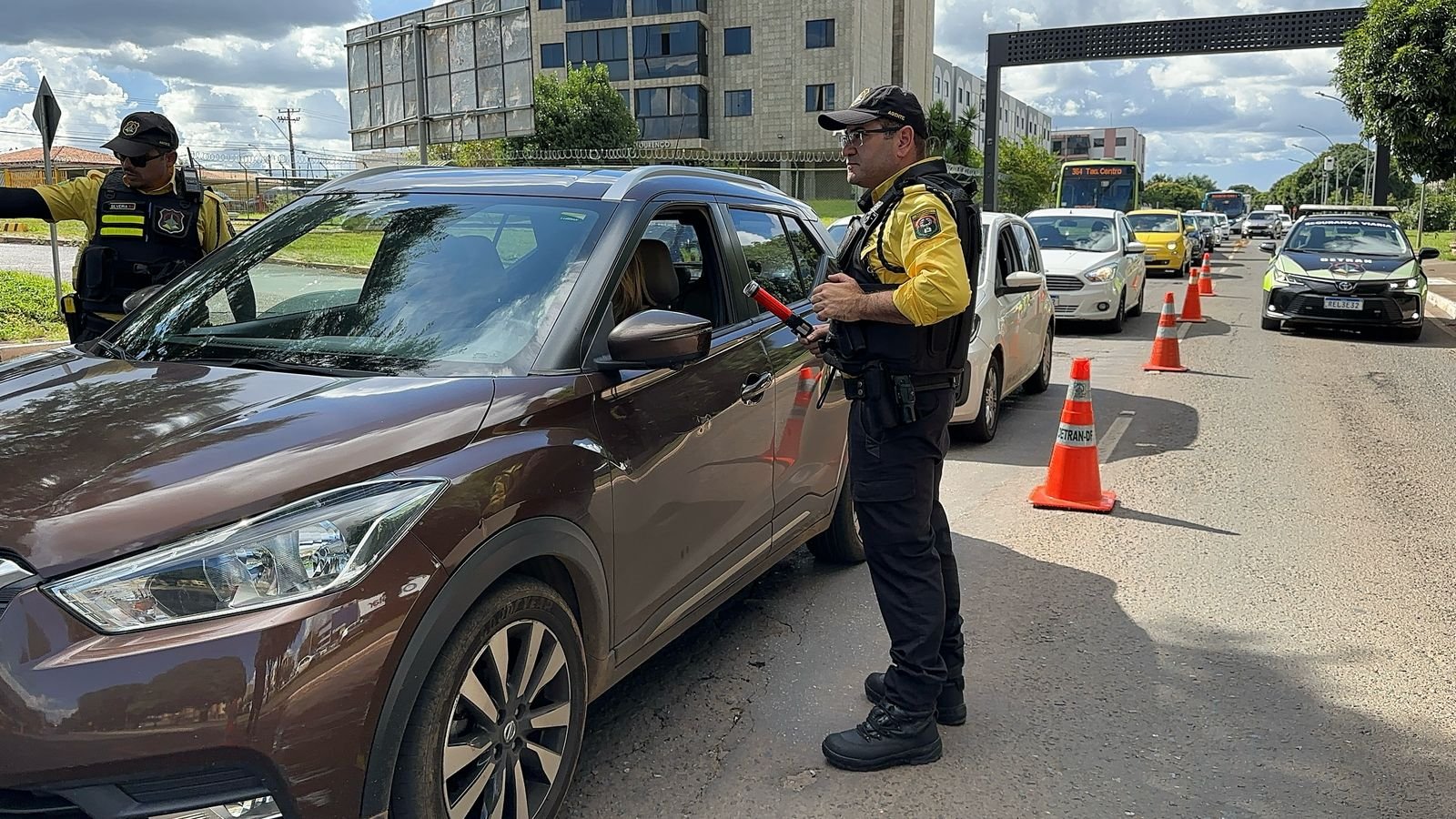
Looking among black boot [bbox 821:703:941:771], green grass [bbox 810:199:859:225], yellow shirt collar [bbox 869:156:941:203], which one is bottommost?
black boot [bbox 821:703:941:771]

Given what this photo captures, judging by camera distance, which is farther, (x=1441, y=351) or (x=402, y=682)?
(x=1441, y=351)

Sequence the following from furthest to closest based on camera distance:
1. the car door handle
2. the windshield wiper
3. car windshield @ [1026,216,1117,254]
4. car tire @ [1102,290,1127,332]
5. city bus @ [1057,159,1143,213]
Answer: city bus @ [1057,159,1143,213]
car windshield @ [1026,216,1117,254]
car tire @ [1102,290,1127,332]
the car door handle
the windshield wiper

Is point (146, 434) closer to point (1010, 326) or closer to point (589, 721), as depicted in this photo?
point (589, 721)

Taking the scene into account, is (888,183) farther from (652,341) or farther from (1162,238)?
(1162,238)

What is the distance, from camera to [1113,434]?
8648mm

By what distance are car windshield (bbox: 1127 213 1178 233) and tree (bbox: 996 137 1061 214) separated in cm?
3957

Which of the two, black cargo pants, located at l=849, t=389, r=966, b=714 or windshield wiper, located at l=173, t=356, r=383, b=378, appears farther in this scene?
black cargo pants, located at l=849, t=389, r=966, b=714

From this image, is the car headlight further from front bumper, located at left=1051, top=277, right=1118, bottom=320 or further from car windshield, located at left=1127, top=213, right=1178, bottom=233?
car windshield, located at left=1127, top=213, right=1178, bottom=233

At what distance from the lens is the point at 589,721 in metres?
3.71

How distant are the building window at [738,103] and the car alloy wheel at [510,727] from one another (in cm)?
5805

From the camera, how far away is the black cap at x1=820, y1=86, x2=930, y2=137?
3281 mm

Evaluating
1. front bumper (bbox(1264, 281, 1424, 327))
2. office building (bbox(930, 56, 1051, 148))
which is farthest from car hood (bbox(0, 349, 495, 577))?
office building (bbox(930, 56, 1051, 148))

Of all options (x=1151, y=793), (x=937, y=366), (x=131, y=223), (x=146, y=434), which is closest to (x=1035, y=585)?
(x=1151, y=793)

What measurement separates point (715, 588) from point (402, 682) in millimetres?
1583
